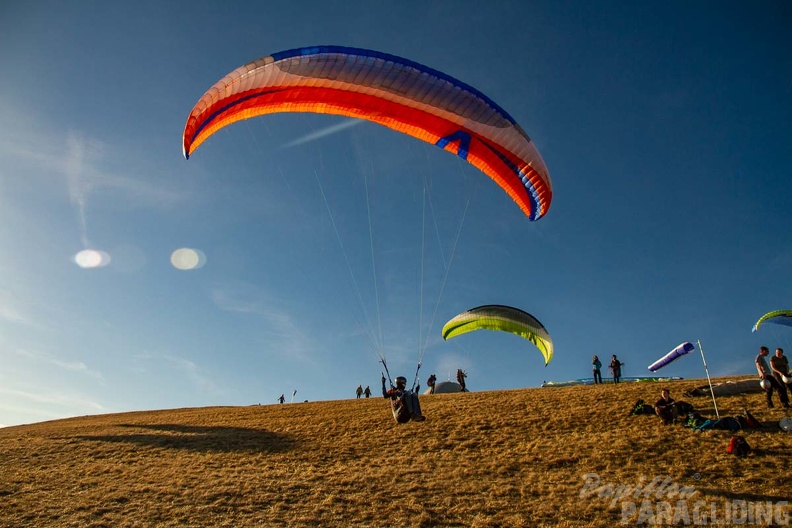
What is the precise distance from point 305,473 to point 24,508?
657 cm

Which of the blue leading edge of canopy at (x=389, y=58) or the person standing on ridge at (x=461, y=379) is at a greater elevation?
the blue leading edge of canopy at (x=389, y=58)

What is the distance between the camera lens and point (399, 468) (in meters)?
12.9

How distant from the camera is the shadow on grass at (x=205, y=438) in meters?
16.8

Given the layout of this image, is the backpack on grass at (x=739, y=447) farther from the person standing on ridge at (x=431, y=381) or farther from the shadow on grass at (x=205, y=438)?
the person standing on ridge at (x=431, y=381)

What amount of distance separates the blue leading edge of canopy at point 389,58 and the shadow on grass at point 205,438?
1212 cm

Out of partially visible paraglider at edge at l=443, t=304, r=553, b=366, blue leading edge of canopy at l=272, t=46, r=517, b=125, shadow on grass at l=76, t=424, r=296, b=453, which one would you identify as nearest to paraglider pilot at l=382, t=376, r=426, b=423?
shadow on grass at l=76, t=424, r=296, b=453

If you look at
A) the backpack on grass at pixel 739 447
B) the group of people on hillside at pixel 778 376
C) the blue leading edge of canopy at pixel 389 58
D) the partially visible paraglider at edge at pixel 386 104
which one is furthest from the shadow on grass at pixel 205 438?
the group of people on hillside at pixel 778 376

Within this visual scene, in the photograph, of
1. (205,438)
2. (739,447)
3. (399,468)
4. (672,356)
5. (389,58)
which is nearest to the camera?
(739,447)

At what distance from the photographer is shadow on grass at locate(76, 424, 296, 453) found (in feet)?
55.2

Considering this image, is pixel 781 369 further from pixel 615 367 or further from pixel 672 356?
pixel 672 356

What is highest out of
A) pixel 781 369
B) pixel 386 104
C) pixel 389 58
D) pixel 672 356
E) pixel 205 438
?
pixel 389 58

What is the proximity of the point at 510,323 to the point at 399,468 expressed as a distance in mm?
13980

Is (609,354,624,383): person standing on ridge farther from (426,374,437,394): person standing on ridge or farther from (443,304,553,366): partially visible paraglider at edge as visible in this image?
(426,374,437,394): person standing on ridge

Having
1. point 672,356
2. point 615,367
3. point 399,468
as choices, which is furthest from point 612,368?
point 399,468
